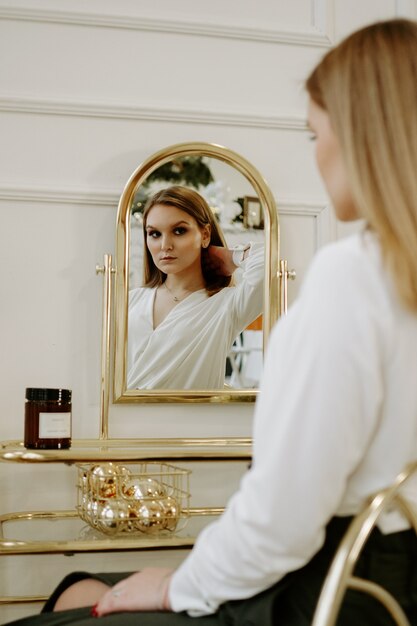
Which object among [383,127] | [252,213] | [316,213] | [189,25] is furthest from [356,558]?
[189,25]

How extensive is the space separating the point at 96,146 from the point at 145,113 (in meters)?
0.18

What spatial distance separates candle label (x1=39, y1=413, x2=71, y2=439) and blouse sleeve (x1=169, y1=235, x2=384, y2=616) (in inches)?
42.1

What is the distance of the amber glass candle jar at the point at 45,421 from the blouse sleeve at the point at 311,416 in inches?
42.2

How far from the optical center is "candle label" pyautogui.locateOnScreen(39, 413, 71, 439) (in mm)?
1914

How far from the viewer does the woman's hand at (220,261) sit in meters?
2.30

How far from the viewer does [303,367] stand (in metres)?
0.87

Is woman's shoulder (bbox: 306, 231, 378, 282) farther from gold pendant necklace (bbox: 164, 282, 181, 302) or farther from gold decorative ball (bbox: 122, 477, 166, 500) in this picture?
gold pendant necklace (bbox: 164, 282, 181, 302)

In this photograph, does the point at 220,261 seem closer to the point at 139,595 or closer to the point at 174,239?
the point at 174,239

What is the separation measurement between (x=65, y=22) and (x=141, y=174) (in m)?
0.53

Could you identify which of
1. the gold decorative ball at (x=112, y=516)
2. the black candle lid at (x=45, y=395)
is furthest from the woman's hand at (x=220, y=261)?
the gold decorative ball at (x=112, y=516)

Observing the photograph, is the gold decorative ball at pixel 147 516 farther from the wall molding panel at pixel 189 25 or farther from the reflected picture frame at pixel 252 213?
the wall molding panel at pixel 189 25

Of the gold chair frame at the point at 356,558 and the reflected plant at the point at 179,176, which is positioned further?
the reflected plant at the point at 179,176

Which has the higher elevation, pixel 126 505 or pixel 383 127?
pixel 383 127

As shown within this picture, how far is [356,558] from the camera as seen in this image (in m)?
0.87
